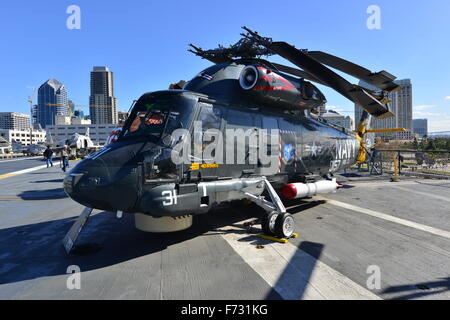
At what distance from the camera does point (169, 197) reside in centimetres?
442

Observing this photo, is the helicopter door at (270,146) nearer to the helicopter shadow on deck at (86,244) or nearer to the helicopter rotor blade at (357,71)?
the helicopter shadow on deck at (86,244)

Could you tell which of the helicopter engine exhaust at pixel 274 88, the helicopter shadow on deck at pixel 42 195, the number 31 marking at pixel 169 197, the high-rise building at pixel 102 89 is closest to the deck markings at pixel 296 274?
the number 31 marking at pixel 169 197

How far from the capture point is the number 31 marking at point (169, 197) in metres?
4.38

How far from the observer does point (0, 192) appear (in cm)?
1010

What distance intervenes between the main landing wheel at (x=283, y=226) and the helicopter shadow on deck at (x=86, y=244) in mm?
501

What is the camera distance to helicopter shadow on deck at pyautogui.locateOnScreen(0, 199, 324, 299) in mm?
4051

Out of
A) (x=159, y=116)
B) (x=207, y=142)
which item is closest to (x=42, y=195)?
(x=159, y=116)

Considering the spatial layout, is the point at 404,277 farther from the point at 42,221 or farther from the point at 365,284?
the point at 42,221

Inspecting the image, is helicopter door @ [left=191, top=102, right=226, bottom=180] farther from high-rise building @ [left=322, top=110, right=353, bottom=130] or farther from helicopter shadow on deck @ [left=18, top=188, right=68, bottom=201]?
helicopter shadow on deck @ [left=18, top=188, right=68, bottom=201]

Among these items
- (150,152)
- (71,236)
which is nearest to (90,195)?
(150,152)

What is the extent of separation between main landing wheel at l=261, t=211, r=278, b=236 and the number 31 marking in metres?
2.02

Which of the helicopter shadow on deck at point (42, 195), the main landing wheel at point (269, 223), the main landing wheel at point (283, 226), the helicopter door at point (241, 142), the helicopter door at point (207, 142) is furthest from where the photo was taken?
the helicopter shadow on deck at point (42, 195)

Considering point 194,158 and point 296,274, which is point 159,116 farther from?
point 296,274
